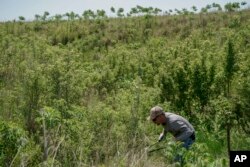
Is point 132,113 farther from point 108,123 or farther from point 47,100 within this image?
point 47,100

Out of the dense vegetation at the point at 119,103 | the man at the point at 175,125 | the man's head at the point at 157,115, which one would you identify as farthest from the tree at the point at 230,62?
the man's head at the point at 157,115

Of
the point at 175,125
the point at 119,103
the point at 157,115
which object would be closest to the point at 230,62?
the point at 119,103

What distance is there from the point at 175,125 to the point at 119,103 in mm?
1872

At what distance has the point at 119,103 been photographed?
→ 10422 millimetres

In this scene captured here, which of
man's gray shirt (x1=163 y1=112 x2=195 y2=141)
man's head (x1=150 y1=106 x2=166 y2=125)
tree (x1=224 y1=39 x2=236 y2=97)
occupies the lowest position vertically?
man's gray shirt (x1=163 y1=112 x2=195 y2=141)

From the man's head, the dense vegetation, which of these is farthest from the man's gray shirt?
the dense vegetation

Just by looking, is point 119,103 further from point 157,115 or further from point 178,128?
point 178,128

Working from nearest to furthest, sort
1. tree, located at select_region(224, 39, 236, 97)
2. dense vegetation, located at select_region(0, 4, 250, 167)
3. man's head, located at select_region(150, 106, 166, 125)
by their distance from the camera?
dense vegetation, located at select_region(0, 4, 250, 167) → man's head, located at select_region(150, 106, 166, 125) → tree, located at select_region(224, 39, 236, 97)

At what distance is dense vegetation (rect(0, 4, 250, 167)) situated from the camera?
24.4 ft

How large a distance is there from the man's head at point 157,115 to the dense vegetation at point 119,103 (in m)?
0.46

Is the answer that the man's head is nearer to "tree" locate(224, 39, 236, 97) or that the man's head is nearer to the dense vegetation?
the dense vegetation

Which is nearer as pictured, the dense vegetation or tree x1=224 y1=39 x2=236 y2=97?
the dense vegetation

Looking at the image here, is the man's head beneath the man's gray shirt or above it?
above

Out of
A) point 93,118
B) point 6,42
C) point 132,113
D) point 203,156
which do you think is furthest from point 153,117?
point 6,42
